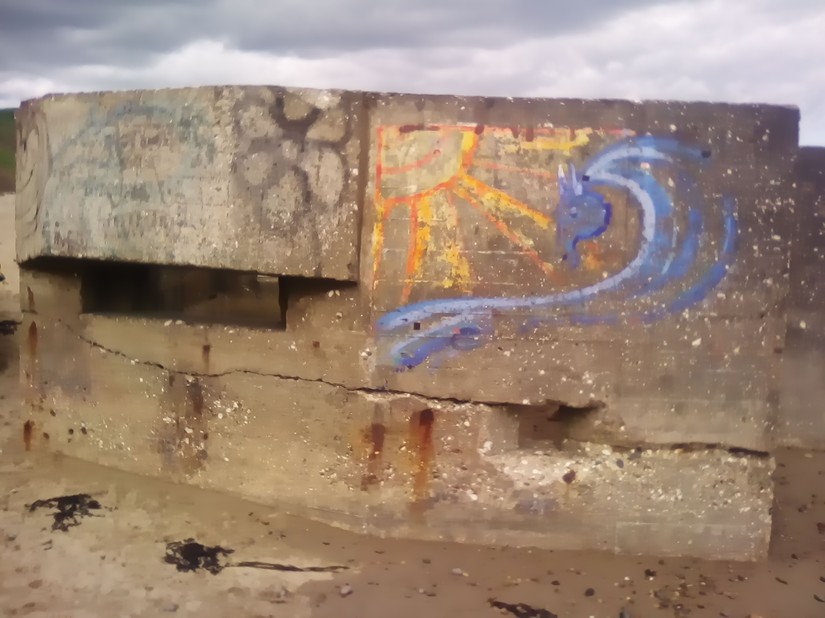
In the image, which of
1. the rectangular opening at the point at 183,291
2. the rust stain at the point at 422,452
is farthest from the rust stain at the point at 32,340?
the rust stain at the point at 422,452

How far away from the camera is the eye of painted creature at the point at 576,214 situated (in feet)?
10.0

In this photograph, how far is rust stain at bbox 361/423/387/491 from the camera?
10.6ft

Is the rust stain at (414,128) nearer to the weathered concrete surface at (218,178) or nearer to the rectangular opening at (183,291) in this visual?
the weathered concrete surface at (218,178)

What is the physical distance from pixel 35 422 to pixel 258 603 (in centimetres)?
222

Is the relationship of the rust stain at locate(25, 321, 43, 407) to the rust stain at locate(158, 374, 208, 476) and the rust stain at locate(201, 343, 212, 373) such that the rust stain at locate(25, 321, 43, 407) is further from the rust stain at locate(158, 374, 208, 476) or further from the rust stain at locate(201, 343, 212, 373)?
the rust stain at locate(201, 343, 212, 373)

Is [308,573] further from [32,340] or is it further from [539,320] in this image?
[32,340]

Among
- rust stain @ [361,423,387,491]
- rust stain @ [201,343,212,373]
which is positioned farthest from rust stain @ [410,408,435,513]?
rust stain @ [201,343,212,373]

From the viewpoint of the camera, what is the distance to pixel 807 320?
185 inches

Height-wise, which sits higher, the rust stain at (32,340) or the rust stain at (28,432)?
the rust stain at (32,340)

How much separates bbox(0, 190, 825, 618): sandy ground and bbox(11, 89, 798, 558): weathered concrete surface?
0.51ft

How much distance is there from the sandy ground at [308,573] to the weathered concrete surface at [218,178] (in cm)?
125

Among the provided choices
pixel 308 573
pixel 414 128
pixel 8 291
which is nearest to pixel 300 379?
pixel 308 573

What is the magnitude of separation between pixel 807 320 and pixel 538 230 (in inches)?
107

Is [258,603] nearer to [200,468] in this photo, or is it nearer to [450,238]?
[200,468]
